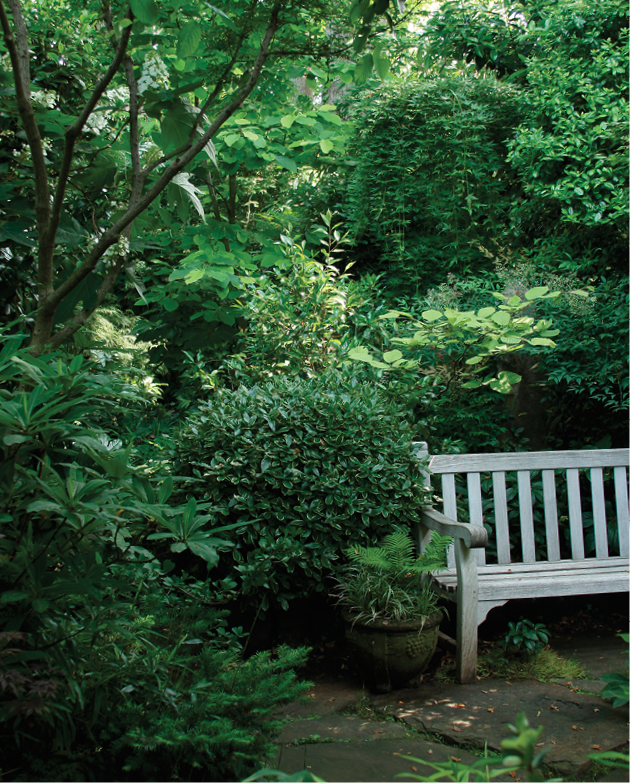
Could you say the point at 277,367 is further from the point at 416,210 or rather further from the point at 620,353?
the point at 416,210

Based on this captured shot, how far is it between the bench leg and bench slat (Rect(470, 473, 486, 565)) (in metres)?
0.57

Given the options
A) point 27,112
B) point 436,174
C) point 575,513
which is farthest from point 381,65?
point 436,174

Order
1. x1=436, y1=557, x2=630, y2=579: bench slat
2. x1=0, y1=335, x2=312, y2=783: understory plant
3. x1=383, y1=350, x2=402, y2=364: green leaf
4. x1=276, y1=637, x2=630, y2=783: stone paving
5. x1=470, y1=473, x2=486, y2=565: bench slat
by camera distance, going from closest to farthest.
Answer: x1=0, y1=335, x2=312, y2=783: understory plant, x1=276, y1=637, x2=630, y2=783: stone paving, x1=436, y1=557, x2=630, y2=579: bench slat, x1=470, y1=473, x2=486, y2=565: bench slat, x1=383, y1=350, x2=402, y2=364: green leaf

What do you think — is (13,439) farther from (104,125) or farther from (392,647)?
(392,647)

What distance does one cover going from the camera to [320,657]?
141 inches

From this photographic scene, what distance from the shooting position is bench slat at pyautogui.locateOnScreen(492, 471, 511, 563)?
3.69m

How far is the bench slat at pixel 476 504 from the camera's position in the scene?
144 inches

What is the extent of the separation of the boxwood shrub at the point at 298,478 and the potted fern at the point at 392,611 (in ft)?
0.70

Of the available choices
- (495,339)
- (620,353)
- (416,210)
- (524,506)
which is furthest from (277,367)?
(416,210)

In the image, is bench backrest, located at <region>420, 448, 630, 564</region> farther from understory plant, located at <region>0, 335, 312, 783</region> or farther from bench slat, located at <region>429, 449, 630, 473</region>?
understory plant, located at <region>0, 335, 312, 783</region>

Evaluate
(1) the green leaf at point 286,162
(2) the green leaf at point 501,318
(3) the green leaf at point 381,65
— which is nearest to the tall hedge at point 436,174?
(1) the green leaf at point 286,162

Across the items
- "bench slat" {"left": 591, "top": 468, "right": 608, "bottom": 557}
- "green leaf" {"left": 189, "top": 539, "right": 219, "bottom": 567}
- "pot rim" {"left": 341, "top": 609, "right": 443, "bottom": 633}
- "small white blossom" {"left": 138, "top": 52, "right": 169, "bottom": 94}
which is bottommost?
"pot rim" {"left": 341, "top": 609, "right": 443, "bottom": 633}

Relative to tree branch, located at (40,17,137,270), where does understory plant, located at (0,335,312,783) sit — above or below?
below

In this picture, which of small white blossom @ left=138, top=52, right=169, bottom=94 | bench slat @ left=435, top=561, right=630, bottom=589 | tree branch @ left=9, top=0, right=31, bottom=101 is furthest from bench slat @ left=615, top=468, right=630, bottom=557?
tree branch @ left=9, top=0, right=31, bottom=101
